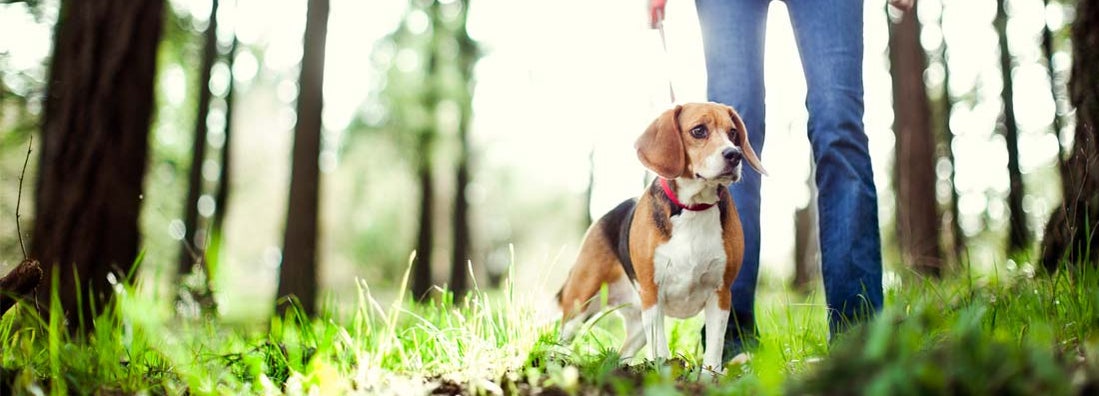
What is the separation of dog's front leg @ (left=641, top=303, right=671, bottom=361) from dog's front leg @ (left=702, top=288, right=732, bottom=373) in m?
0.17

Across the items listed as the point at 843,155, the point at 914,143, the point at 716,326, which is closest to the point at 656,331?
the point at 716,326

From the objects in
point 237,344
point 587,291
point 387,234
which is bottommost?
point 387,234

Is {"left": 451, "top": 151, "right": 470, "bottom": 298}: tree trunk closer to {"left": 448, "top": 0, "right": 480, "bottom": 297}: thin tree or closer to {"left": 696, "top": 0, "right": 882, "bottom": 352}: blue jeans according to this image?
{"left": 448, "top": 0, "right": 480, "bottom": 297}: thin tree

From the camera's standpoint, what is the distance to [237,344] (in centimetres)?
390

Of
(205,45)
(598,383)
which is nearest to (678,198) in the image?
(598,383)

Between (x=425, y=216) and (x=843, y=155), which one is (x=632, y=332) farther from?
(x=425, y=216)

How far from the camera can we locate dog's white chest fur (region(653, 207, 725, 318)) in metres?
3.18

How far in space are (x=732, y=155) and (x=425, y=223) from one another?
13058 millimetres

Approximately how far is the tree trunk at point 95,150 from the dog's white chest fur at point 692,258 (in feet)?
10.5

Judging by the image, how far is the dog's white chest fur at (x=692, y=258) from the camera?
3184 mm

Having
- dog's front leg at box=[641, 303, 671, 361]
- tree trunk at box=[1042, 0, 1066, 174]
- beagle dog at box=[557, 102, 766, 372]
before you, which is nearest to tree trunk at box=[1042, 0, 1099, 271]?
beagle dog at box=[557, 102, 766, 372]

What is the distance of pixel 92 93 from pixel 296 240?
4.53m

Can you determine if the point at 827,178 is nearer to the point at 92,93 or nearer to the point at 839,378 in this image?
the point at 839,378

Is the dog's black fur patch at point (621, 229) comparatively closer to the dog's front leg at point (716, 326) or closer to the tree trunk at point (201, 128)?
the dog's front leg at point (716, 326)
